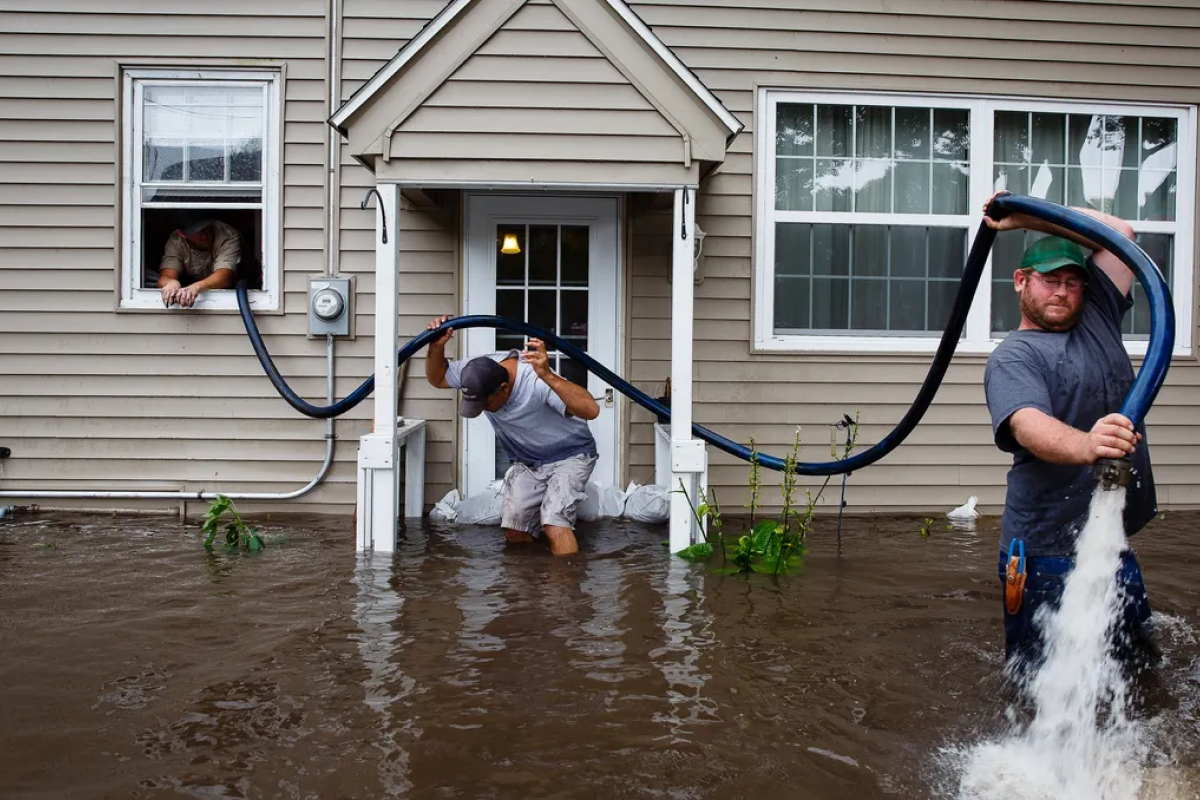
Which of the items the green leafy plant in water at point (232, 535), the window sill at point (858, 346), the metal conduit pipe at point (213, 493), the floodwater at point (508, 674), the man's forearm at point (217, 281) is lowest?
the floodwater at point (508, 674)

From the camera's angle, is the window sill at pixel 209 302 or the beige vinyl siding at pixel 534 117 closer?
the beige vinyl siding at pixel 534 117

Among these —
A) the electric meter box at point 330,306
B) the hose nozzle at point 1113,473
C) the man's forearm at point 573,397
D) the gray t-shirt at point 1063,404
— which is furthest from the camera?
the electric meter box at point 330,306

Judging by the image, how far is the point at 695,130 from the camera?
5293 millimetres

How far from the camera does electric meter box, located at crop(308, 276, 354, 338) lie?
6.63 meters

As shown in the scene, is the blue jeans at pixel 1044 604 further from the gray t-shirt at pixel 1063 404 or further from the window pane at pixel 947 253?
the window pane at pixel 947 253

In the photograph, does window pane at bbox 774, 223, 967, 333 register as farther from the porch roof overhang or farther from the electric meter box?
the electric meter box

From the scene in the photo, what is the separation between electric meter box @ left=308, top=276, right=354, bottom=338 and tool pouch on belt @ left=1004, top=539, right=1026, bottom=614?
478 cm

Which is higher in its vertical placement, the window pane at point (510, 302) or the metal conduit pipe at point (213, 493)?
the window pane at point (510, 302)

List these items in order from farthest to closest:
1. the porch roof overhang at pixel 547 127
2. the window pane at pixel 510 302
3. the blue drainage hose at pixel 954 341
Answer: the window pane at pixel 510 302, the porch roof overhang at pixel 547 127, the blue drainage hose at pixel 954 341

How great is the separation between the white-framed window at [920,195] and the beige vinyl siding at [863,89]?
12 centimetres

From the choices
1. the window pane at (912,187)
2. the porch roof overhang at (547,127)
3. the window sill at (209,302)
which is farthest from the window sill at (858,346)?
the window sill at (209,302)

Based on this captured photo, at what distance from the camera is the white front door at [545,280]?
682cm

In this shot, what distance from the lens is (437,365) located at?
597 cm

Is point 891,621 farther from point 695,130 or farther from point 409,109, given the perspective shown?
point 409,109
